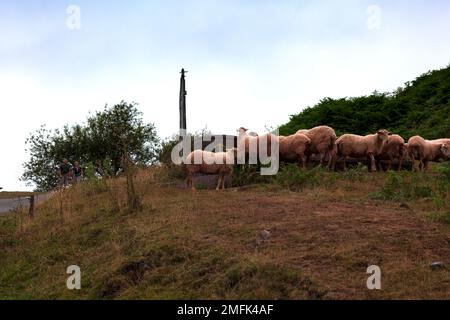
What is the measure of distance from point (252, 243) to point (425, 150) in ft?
38.1

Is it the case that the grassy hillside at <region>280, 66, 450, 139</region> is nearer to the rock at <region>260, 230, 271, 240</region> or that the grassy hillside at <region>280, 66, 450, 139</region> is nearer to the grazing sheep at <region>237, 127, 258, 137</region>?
the grazing sheep at <region>237, 127, 258, 137</region>

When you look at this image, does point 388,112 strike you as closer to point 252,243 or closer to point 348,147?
point 348,147

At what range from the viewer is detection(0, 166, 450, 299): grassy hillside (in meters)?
8.71

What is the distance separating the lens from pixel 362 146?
1994 centimetres

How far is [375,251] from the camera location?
968cm

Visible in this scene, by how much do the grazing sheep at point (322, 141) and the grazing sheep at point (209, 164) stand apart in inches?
122

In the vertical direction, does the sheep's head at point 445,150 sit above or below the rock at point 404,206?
above

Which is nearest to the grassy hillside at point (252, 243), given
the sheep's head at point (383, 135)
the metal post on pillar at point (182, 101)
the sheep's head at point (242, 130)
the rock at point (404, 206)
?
the rock at point (404, 206)

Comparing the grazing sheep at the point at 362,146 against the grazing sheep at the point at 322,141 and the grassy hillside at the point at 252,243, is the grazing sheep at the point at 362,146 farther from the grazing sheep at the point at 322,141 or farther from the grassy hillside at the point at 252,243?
the grassy hillside at the point at 252,243

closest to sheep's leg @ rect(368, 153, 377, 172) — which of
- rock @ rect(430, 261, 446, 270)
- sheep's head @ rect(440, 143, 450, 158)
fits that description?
sheep's head @ rect(440, 143, 450, 158)

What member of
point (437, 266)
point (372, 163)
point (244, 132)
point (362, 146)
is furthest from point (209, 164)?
point (437, 266)

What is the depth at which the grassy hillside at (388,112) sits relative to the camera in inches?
1089

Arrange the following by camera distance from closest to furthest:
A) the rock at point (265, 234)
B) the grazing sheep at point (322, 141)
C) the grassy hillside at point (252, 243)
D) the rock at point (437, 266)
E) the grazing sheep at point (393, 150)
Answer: the grassy hillside at point (252, 243), the rock at point (437, 266), the rock at point (265, 234), the grazing sheep at point (322, 141), the grazing sheep at point (393, 150)
